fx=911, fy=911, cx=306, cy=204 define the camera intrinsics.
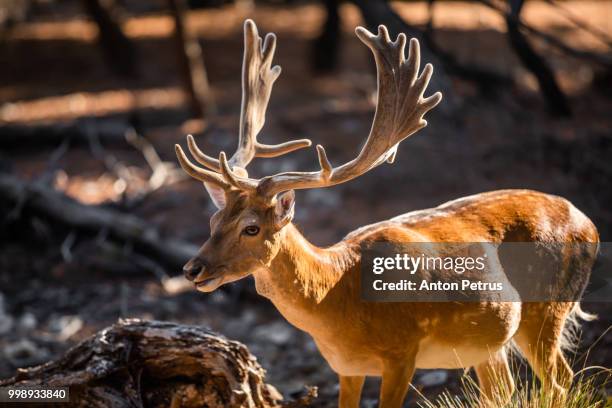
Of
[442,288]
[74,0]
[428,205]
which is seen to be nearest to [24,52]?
[74,0]

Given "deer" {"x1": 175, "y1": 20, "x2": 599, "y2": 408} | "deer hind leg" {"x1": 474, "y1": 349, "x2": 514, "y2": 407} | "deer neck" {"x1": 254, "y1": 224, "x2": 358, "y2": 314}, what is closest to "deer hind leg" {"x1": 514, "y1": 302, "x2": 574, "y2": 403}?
"deer" {"x1": 175, "y1": 20, "x2": 599, "y2": 408}

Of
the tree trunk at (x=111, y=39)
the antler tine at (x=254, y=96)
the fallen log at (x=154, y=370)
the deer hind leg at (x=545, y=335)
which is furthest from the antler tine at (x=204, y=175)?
the tree trunk at (x=111, y=39)

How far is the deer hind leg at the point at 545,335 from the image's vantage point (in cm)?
528

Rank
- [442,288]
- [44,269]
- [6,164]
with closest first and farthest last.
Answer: [442,288], [44,269], [6,164]

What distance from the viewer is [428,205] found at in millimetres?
10641

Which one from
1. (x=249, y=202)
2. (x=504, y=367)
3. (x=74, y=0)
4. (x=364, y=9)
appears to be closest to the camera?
(x=249, y=202)

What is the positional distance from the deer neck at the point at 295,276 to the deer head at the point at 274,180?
Answer: 0.31ft

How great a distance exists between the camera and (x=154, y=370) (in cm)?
579

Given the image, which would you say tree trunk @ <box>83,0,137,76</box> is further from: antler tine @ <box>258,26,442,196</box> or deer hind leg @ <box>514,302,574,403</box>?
deer hind leg @ <box>514,302,574,403</box>

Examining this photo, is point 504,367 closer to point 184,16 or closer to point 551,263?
point 551,263

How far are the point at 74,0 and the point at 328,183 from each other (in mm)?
19293

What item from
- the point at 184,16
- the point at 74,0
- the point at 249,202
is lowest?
the point at 74,0

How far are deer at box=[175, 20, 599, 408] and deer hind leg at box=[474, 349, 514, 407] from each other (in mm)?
32

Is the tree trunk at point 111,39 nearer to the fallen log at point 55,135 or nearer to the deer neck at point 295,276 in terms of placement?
the fallen log at point 55,135
